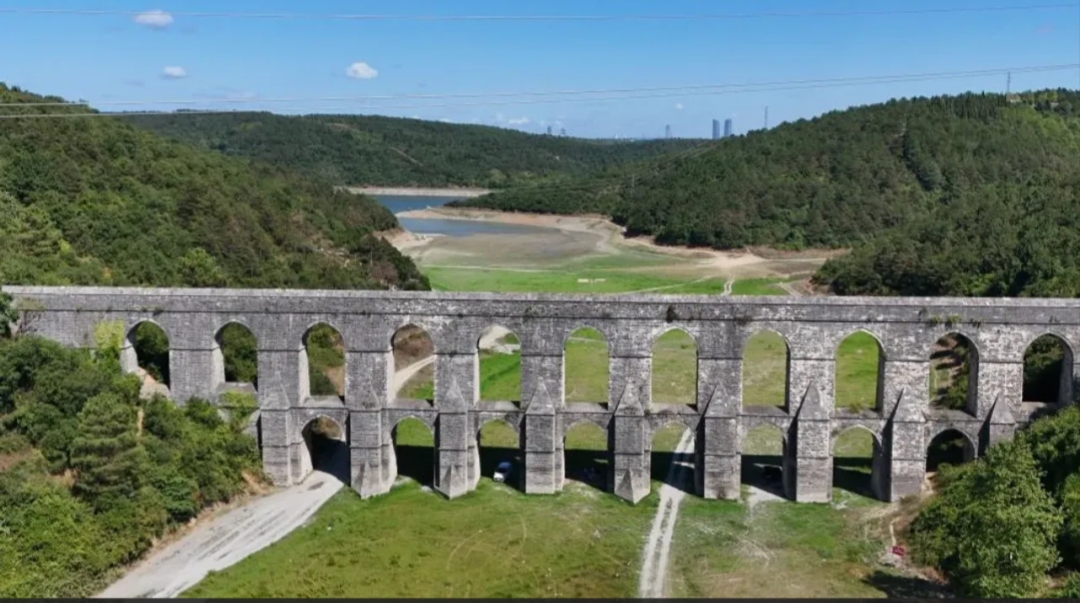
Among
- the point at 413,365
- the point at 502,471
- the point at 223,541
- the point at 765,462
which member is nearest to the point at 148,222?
the point at 413,365

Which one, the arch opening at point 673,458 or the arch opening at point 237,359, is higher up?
the arch opening at point 237,359

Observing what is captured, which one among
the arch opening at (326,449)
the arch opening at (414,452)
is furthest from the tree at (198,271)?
the arch opening at (414,452)

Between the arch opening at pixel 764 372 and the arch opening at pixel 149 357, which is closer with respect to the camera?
the arch opening at pixel 149 357

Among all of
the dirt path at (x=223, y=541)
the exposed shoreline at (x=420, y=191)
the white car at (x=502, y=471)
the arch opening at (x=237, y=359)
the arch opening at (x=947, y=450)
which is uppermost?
the exposed shoreline at (x=420, y=191)

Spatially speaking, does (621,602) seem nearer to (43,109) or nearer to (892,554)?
(892,554)

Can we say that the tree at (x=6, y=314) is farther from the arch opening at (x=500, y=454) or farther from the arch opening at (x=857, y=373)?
the arch opening at (x=857, y=373)

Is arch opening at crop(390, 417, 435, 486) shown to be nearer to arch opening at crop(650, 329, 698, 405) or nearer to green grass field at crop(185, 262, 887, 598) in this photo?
green grass field at crop(185, 262, 887, 598)

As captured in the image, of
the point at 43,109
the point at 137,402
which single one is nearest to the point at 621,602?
the point at 137,402

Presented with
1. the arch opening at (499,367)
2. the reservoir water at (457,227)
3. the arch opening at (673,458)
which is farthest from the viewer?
the reservoir water at (457,227)
